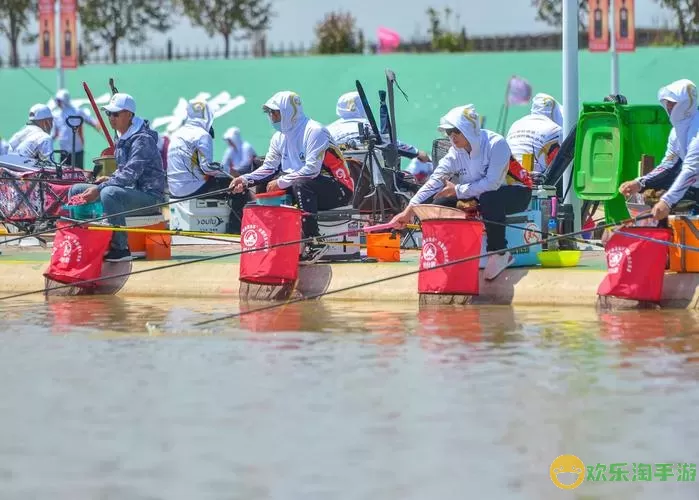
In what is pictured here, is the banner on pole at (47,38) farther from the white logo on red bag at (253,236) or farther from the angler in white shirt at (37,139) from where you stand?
the white logo on red bag at (253,236)

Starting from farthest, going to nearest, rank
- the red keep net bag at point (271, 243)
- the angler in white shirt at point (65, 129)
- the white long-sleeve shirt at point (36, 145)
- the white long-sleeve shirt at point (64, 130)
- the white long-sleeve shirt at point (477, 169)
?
the white long-sleeve shirt at point (64, 130)
the angler in white shirt at point (65, 129)
the white long-sleeve shirt at point (36, 145)
the red keep net bag at point (271, 243)
the white long-sleeve shirt at point (477, 169)

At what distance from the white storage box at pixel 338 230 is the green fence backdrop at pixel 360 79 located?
45.9 ft

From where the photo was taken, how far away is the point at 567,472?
23.6 feet

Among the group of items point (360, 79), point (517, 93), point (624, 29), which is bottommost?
point (517, 93)

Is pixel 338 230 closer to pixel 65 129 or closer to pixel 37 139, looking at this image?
pixel 37 139

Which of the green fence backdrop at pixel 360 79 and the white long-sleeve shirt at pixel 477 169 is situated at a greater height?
the green fence backdrop at pixel 360 79

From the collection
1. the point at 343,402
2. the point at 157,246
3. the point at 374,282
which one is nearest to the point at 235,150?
the point at 157,246

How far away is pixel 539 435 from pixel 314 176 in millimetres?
6824

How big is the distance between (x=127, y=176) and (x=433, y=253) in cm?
331

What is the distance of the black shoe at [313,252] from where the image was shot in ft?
47.1

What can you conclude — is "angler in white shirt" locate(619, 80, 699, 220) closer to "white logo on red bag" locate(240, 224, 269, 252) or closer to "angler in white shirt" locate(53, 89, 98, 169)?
"white logo on red bag" locate(240, 224, 269, 252)

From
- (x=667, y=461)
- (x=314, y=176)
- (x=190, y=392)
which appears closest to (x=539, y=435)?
(x=667, y=461)

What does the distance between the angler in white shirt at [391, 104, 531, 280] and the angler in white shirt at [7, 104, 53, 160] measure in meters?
7.42

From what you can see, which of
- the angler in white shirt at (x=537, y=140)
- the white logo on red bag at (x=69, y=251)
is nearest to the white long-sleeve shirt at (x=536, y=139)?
the angler in white shirt at (x=537, y=140)
